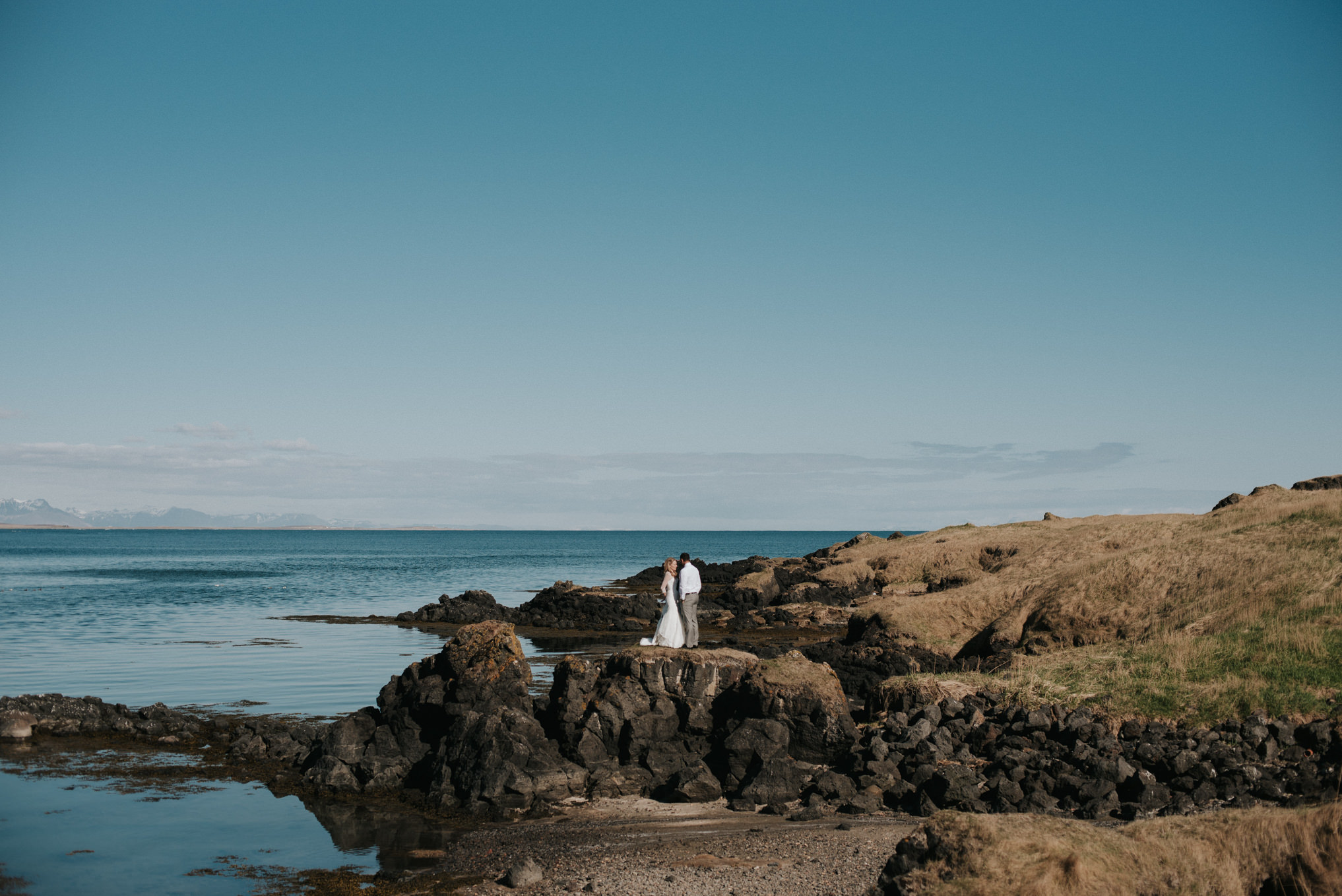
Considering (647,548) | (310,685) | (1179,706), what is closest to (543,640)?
(310,685)

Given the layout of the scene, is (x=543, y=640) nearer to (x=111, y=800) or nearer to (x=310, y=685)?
(x=310, y=685)

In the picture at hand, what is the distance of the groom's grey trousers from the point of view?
78.6ft

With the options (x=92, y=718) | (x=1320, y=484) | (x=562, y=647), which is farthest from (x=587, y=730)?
(x=1320, y=484)

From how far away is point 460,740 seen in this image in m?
18.8

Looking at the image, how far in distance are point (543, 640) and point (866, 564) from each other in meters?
24.9

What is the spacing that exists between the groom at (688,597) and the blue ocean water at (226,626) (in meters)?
9.95

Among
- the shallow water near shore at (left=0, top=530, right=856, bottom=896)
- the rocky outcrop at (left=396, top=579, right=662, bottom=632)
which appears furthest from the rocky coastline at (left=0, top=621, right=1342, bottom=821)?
the rocky outcrop at (left=396, top=579, right=662, bottom=632)

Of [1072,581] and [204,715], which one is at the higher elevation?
[1072,581]

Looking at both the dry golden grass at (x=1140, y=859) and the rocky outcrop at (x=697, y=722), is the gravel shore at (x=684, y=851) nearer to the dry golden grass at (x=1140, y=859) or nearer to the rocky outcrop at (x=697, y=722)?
the rocky outcrop at (x=697, y=722)

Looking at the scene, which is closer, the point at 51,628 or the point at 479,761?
the point at 479,761

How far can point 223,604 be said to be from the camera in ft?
200

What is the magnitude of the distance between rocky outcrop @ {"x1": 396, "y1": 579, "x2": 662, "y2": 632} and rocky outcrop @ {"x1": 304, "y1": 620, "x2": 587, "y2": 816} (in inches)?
1125

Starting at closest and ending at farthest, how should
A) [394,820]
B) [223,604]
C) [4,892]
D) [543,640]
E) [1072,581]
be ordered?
[4,892] < [394,820] < [1072,581] < [543,640] < [223,604]

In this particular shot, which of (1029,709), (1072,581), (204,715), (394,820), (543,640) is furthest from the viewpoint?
(543,640)
